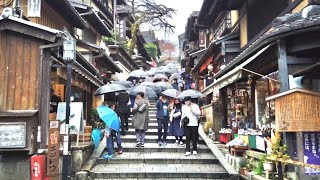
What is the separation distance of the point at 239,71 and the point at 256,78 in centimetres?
320

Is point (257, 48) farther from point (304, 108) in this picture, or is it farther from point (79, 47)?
point (79, 47)

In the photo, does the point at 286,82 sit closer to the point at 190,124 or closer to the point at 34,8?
the point at 190,124

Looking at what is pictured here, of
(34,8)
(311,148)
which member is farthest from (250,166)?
(34,8)

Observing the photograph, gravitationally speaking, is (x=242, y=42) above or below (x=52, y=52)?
above

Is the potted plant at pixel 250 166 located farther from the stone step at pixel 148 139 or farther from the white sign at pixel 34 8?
the white sign at pixel 34 8

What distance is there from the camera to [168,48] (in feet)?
273

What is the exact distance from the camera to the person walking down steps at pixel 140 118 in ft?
43.0

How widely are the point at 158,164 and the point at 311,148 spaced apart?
5717mm

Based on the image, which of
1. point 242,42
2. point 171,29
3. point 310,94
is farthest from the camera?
point 171,29

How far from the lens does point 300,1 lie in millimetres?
9633

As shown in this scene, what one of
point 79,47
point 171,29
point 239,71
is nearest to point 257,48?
point 239,71

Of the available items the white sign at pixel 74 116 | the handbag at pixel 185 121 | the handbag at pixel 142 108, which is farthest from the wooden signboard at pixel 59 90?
the handbag at pixel 185 121

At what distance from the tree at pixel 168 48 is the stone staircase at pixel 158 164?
67426 millimetres

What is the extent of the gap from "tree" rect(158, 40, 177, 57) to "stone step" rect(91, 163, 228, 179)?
69310mm
